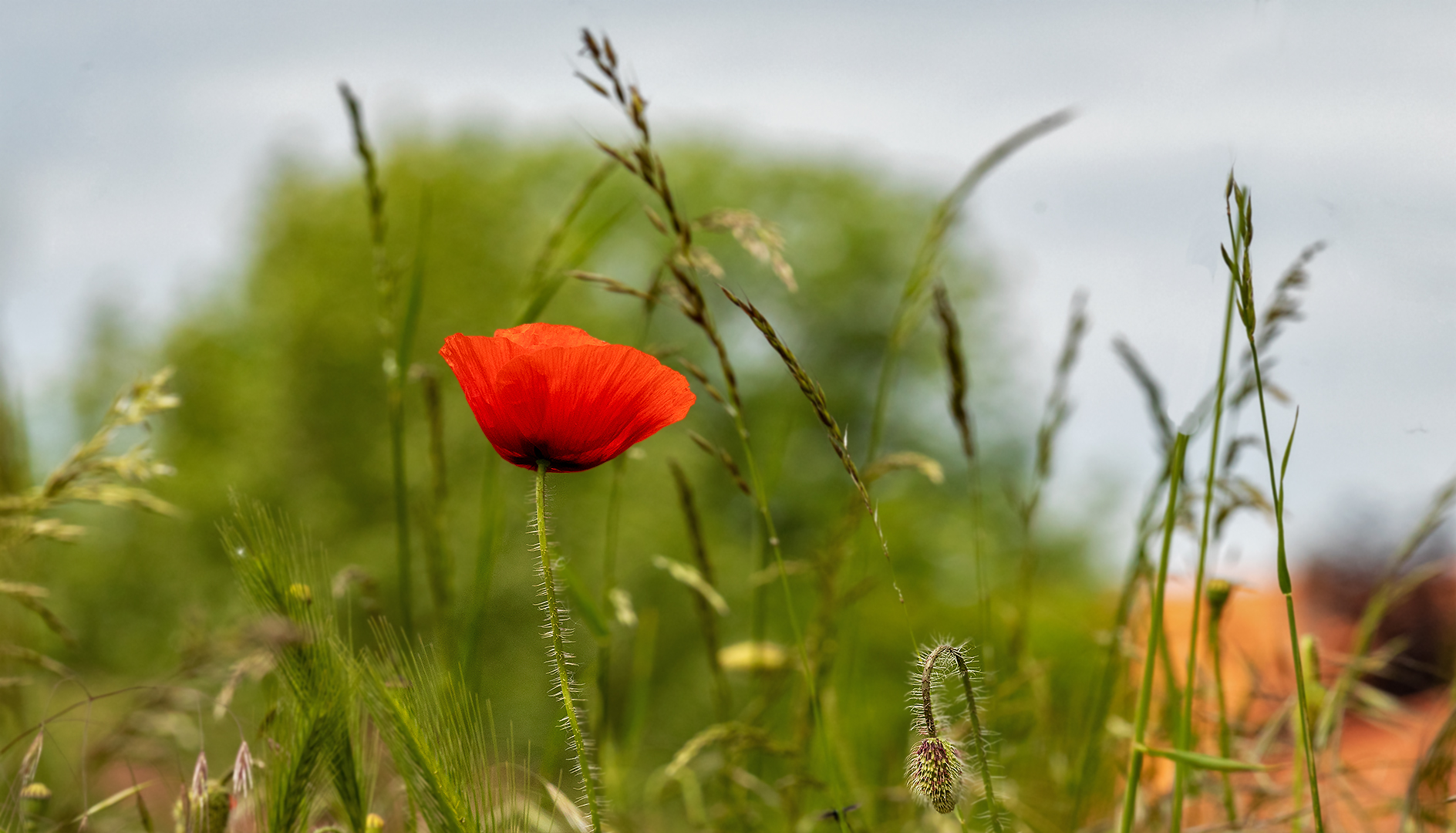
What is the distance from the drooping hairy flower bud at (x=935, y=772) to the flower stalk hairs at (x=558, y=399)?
219 mm

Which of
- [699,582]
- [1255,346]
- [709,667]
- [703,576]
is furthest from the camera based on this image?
[709,667]

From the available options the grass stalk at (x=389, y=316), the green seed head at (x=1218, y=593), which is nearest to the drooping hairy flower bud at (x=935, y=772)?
the green seed head at (x=1218, y=593)

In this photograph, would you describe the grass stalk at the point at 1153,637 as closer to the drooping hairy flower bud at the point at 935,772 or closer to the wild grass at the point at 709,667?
the wild grass at the point at 709,667

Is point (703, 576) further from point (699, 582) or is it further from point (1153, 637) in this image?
point (1153, 637)

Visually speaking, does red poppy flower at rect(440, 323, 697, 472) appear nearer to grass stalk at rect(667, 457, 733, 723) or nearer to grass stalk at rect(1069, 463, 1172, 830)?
grass stalk at rect(667, 457, 733, 723)

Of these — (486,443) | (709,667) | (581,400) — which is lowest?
(486,443)

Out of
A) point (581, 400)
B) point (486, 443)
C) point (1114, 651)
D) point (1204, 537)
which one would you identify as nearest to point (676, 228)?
point (581, 400)

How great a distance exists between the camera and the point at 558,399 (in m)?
0.73

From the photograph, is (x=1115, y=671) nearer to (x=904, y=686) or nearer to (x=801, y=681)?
(x=801, y=681)

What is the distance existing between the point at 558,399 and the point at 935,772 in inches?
14.2

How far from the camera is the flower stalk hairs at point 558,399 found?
0.71 m

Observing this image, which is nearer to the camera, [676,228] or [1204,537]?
[1204,537]

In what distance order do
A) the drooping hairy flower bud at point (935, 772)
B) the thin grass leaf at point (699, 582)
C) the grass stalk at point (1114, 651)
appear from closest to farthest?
the drooping hairy flower bud at point (935, 772) < the grass stalk at point (1114, 651) < the thin grass leaf at point (699, 582)

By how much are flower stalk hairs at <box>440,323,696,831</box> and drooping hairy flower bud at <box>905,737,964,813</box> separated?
219mm
